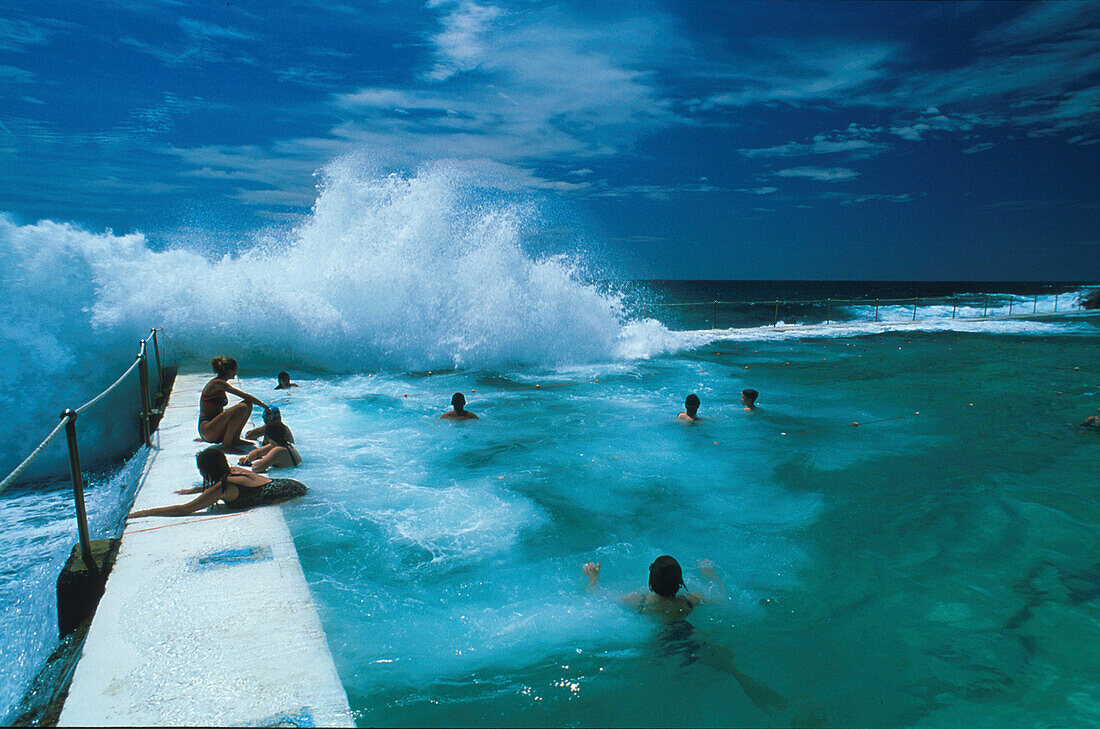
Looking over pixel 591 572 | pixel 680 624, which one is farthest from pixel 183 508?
pixel 680 624

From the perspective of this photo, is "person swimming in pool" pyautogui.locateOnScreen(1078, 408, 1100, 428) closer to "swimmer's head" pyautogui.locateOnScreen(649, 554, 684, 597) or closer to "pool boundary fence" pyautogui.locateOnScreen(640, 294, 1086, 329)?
"swimmer's head" pyautogui.locateOnScreen(649, 554, 684, 597)

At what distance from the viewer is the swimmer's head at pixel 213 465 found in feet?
17.1

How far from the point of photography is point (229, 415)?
7.18m

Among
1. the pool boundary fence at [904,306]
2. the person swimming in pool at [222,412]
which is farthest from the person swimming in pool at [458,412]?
the pool boundary fence at [904,306]

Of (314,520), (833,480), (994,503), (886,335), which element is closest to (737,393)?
(833,480)

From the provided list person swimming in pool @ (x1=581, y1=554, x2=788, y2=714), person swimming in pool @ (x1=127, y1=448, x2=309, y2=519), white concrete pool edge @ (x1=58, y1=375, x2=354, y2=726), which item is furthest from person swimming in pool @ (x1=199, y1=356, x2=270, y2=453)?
person swimming in pool @ (x1=581, y1=554, x2=788, y2=714)

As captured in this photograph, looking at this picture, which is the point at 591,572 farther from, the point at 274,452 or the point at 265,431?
the point at 265,431

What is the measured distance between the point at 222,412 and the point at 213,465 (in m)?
2.26

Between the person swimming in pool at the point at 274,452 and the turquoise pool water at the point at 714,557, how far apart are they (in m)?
0.40

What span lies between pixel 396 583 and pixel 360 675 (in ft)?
4.01

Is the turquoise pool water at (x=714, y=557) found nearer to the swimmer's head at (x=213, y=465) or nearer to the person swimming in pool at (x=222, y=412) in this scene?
the swimmer's head at (x=213, y=465)

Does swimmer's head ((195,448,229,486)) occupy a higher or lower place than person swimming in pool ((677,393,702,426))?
higher

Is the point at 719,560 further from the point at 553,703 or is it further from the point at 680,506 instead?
the point at 553,703

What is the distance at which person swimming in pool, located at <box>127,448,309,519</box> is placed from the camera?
17.0 feet
